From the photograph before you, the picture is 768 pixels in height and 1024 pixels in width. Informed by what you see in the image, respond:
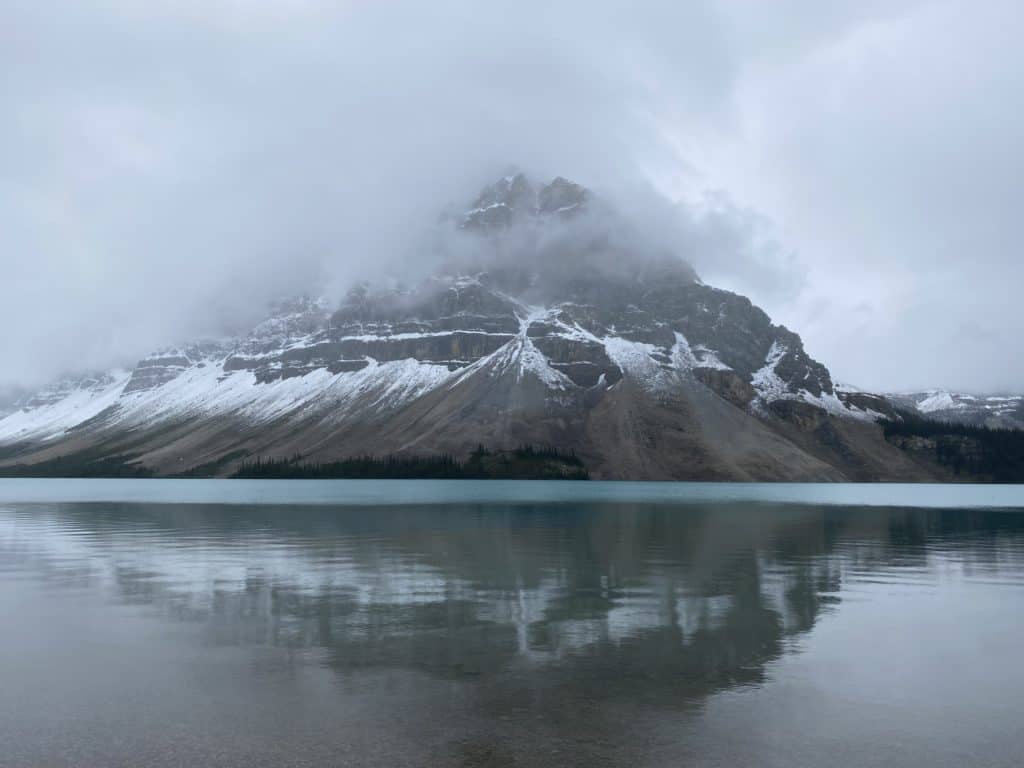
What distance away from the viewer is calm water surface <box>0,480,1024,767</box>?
22734 mm

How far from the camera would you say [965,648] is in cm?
3584

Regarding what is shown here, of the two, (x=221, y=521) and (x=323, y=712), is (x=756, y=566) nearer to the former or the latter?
(x=323, y=712)

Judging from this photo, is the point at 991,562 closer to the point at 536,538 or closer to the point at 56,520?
the point at 536,538

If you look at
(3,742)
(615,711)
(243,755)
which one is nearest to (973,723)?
(615,711)

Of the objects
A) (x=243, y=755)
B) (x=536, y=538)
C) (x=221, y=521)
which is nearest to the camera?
(x=243, y=755)

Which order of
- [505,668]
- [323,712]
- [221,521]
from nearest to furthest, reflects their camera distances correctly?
1. [323,712]
2. [505,668]
3. [221,521]

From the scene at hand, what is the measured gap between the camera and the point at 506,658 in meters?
32.2

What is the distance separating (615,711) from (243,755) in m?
10.6

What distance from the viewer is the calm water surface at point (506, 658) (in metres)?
22.7

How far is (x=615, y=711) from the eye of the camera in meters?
25.4

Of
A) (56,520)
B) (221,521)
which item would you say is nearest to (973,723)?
(221,521)

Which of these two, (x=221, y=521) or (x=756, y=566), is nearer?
(x=756, y=566)

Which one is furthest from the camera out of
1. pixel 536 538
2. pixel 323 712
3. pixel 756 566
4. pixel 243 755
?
pixel 536 538

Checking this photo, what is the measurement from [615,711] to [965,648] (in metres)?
19.1
